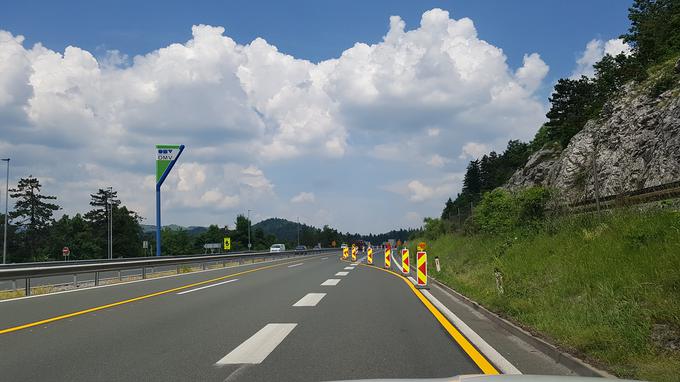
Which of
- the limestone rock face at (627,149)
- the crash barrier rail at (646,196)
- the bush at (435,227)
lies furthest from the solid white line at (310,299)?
the bush at (435,227)

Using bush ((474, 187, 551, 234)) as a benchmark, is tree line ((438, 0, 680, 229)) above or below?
above

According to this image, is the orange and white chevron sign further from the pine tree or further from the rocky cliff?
the pine tree

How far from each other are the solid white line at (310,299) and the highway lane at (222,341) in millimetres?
152

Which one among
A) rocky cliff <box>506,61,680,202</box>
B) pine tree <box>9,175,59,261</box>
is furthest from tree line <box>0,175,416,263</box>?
rocky cliff <box>506,61,680,202</box>

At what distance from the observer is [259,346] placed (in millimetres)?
7828

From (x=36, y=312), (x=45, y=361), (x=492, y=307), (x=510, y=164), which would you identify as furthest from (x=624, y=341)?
(x=510, y=164)

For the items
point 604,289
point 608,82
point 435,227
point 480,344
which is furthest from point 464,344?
point 608,82

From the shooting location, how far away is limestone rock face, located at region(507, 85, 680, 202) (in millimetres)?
22078

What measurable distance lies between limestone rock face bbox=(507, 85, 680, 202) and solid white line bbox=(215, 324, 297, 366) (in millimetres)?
12927

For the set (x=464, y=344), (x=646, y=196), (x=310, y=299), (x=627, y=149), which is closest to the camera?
(x=464, y=344)

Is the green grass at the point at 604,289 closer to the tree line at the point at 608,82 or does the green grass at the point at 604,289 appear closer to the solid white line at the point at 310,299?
the solid white line at the point at 310,299

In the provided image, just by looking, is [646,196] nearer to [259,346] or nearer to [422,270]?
[422,270]

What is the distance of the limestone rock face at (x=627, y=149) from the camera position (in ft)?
72.4

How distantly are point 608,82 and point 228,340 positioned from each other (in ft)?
192
